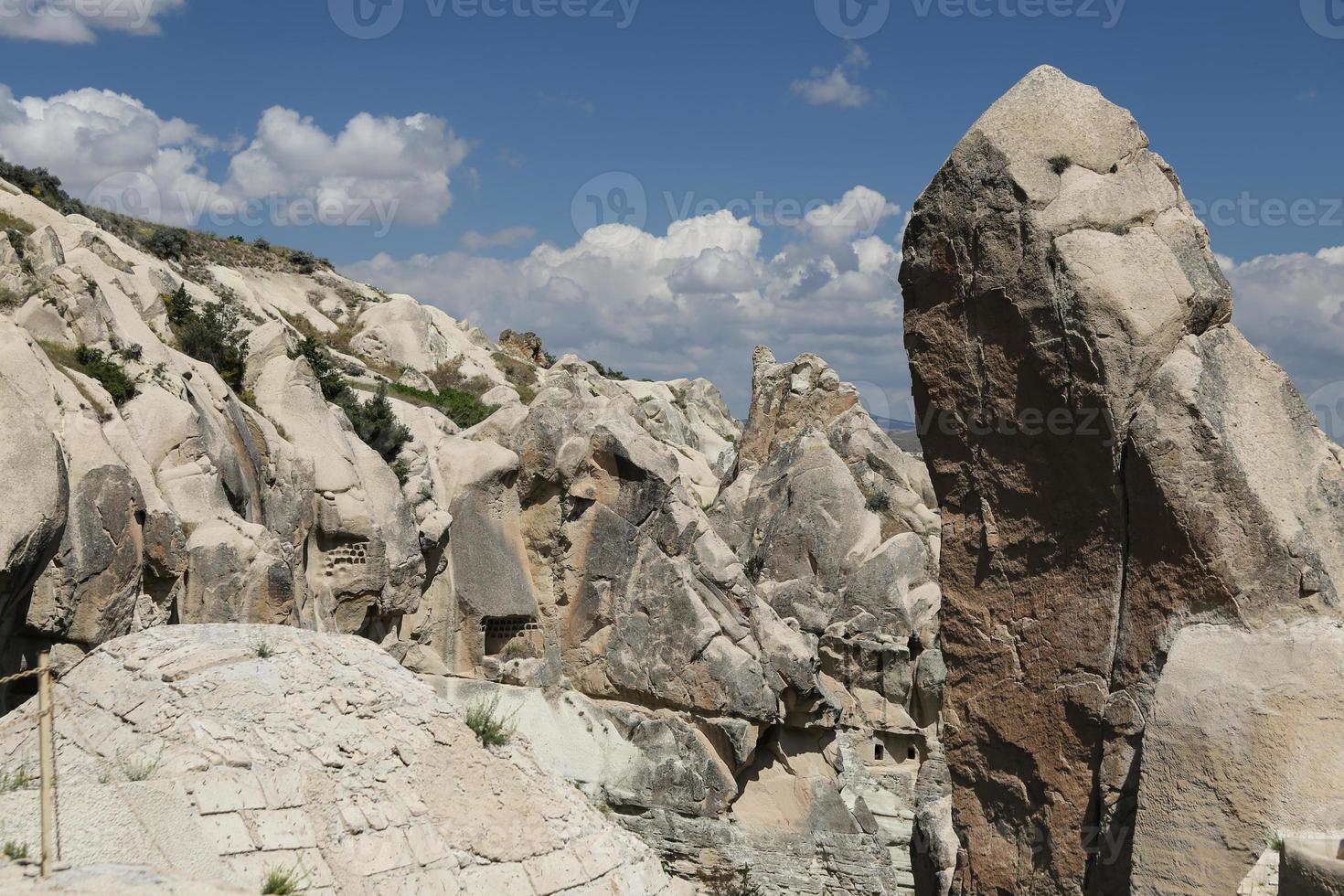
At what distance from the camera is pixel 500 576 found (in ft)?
53.8

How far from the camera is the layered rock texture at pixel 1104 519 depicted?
17.9 ft

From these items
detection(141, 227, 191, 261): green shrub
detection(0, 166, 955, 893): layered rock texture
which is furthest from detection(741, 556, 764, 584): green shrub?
detection(141, 227, 191, 261): green shrub

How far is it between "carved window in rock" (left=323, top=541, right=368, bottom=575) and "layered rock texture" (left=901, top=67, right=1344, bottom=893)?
29.7ft

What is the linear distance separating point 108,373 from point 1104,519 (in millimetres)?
9735

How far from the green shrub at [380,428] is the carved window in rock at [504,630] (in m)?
2.73

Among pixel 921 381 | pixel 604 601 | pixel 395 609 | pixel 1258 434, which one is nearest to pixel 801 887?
pixel 604 601

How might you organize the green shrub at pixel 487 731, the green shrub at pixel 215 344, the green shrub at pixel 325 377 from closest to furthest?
the green shrub at pixel 487 731 < the green shrub at pixel 215 344 < the green shrub at pixel 325 377

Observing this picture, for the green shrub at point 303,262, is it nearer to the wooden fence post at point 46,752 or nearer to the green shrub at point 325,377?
the green shrub at point 325,377

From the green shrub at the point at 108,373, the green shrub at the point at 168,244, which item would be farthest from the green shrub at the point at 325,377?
the green shrub at the point at 168,244

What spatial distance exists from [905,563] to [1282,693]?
17.2m

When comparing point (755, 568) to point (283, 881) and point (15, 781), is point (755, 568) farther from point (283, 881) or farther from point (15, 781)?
point (15, 781)

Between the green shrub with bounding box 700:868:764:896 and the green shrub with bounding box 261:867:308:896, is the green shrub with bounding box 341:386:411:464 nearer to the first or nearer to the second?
the green shrub with bounding box 700:868:764:896

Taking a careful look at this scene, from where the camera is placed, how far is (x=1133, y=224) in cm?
641

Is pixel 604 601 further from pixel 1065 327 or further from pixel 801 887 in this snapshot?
pixel 1065 327
